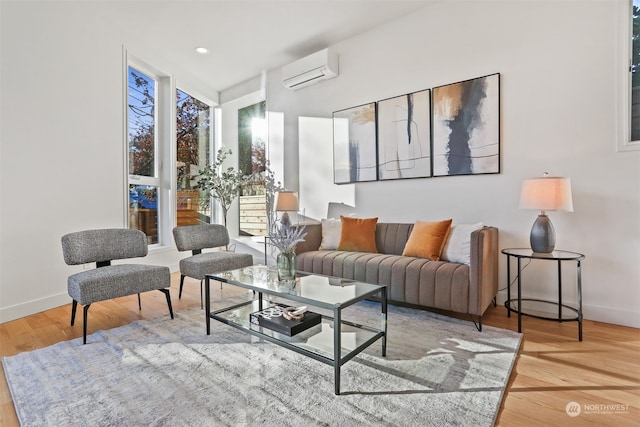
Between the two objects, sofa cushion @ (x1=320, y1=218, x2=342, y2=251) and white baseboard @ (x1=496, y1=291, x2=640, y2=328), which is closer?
white baseboard @ (x1=496, y1=291, x2=640, y2=328)

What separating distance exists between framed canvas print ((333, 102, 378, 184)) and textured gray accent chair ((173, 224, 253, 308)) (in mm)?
1571

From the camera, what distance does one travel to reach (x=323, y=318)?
219 centimetres

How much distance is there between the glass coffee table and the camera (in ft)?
5.33

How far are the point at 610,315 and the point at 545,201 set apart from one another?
1.08 m

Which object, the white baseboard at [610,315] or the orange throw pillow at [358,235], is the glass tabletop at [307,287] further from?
the white baseboard at [610,315]

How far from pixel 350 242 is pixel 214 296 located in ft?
4.81

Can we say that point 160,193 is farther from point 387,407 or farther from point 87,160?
point 387,407

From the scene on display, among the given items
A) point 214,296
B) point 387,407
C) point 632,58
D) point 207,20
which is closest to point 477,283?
point 387,407

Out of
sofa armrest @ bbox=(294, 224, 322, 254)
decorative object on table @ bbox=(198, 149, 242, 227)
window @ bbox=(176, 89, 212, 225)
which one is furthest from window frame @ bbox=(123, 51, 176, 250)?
sofa armrest @ bbox=(294, 224, 322, 254)

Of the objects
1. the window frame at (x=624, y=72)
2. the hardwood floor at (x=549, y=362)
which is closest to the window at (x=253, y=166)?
the hardwood floor at (x=549, y=362)

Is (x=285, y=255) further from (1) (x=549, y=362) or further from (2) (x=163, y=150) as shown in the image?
(2) (x=163, y=150)

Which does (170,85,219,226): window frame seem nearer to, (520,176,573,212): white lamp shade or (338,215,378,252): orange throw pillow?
(338,215,378,252): orange throw pillow

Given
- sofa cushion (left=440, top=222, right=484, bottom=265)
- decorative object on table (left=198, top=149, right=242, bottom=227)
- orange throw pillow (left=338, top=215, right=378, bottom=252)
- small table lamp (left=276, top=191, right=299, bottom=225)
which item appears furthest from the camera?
decorative object on table (left=198, top=149, right=242, bottom=227)

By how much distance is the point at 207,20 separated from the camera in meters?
3.51
